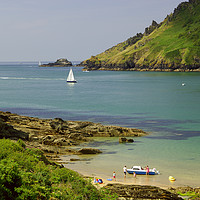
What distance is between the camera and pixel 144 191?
998 inches

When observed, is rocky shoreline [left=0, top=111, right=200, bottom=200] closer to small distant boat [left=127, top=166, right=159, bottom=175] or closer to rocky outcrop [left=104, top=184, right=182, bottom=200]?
small distant boat [left=127, top=166, right=159, bottom=175]

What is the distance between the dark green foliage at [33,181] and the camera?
16.7 metres

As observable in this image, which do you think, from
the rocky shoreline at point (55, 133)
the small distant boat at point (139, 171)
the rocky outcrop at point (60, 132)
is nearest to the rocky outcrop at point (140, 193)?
the small distant boat at point (139, 171)

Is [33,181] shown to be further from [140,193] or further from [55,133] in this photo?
[55,133]

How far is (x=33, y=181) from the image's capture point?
61.1 ft

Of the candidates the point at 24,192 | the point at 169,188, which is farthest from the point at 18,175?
the point at 169,188

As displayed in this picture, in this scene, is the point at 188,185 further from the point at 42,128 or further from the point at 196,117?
the point at 196,117

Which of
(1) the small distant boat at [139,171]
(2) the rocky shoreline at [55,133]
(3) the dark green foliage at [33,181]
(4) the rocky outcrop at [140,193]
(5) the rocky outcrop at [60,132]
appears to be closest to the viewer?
(3) the dark green foliage at [33,181]

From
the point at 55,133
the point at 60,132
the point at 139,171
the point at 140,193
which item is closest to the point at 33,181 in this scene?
the point at 140,193

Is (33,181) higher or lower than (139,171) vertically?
higher

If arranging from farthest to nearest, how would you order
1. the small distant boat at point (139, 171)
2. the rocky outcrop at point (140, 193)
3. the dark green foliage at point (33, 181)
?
the small distant boat at point (139, 171)
the rocky outcrop at point (140, 193)
the dark green foliage at point (33, 181)

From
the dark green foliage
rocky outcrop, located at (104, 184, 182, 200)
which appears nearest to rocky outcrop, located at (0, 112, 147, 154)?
rocky outcrop, located at (104, 184, 182, 200)

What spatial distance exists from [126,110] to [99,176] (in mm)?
47500

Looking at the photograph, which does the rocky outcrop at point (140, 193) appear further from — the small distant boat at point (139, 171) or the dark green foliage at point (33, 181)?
the small distant boat at point (139, 171)
